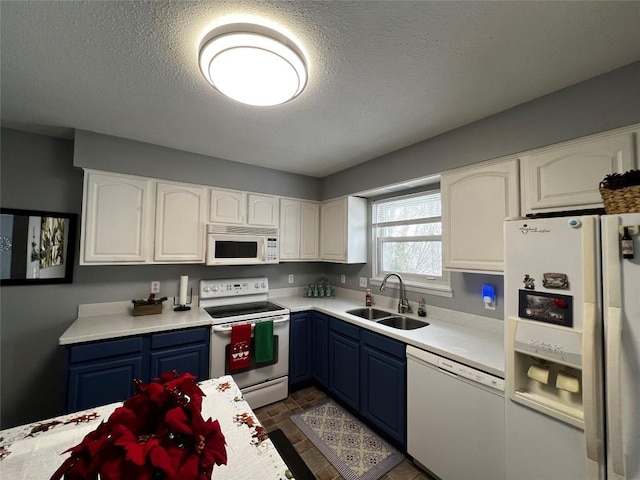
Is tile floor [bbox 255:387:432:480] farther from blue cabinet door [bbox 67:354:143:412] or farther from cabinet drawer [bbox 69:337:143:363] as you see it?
cabinet drawer [bbox 69:337:143:363]

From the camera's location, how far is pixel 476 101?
65.5 inches

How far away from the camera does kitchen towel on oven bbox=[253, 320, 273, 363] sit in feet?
7.89

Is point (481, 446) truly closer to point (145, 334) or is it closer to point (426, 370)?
point (426, 370)

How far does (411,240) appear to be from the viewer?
8.88ft

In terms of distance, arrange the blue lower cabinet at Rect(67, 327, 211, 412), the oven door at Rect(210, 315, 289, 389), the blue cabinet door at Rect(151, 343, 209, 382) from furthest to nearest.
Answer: the oven door at Rect(210, 315, 289, 389)
the blue cabinet door at Rect(151, 343, 209, 382)
the blue lower cabinet at Rect(67, 327, 211, 412)

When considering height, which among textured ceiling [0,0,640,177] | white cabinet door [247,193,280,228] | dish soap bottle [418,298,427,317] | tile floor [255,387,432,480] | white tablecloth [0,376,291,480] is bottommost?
tile floor [255,387,432,480]

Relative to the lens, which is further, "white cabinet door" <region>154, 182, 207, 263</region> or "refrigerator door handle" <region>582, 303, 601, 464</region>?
"white cabinet door" <region>154, 182, 207, 263</region>

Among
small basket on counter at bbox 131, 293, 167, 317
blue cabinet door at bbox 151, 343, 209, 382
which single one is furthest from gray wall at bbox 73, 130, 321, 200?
blue cabinet door at bbox 151, 343, 209, 382

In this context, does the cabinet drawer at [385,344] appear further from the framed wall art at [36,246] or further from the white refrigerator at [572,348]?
the framed wall art at [36,246]

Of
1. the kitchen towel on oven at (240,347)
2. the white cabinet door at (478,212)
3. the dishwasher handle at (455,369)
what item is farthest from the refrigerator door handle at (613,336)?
the kitchen towel on oven at (240,347)

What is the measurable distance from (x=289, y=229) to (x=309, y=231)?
11.6 inches

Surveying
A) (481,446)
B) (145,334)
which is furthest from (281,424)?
(481,446)

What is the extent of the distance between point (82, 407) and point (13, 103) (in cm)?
212

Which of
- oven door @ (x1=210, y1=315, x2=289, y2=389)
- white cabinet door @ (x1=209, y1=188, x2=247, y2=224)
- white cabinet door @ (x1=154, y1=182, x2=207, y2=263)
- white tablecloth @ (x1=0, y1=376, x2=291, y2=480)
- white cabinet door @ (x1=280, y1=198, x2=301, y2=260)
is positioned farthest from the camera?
white cabinet door @ (x1=280, y1=198, x2=301, y2=260)
